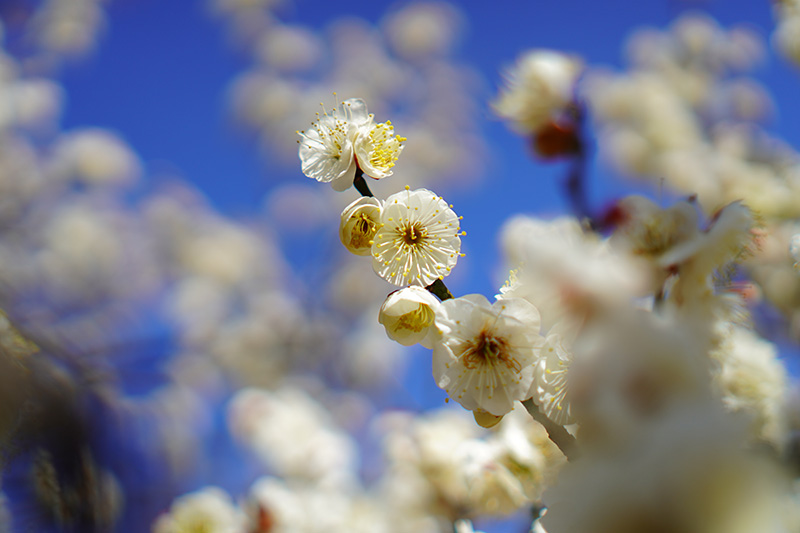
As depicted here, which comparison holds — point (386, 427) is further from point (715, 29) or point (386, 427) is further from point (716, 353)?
point (715, 29)

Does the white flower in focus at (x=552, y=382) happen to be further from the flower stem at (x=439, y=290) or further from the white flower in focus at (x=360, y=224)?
the white flower in focus at (x=360, y=224)

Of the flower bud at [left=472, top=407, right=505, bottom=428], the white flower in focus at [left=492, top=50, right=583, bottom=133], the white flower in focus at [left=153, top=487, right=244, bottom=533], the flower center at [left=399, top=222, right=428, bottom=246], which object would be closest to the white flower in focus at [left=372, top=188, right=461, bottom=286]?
the flower center at [left=399, top=222, right=428, bottom=246]

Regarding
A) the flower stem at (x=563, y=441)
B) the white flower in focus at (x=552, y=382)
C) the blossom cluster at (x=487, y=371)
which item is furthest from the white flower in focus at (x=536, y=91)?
the flower stem at (x=563, y=441)

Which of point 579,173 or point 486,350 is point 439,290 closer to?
point 486,350

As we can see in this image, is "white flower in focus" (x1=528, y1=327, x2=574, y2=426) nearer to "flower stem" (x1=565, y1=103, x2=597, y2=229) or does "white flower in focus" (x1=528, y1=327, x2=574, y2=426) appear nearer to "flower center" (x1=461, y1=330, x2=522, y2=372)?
"flower center" (x1=461, y1=330, x2=522, y2=372)

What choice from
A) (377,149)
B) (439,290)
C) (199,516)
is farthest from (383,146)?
(199,516)

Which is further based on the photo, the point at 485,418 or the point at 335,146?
the point at 335,146
